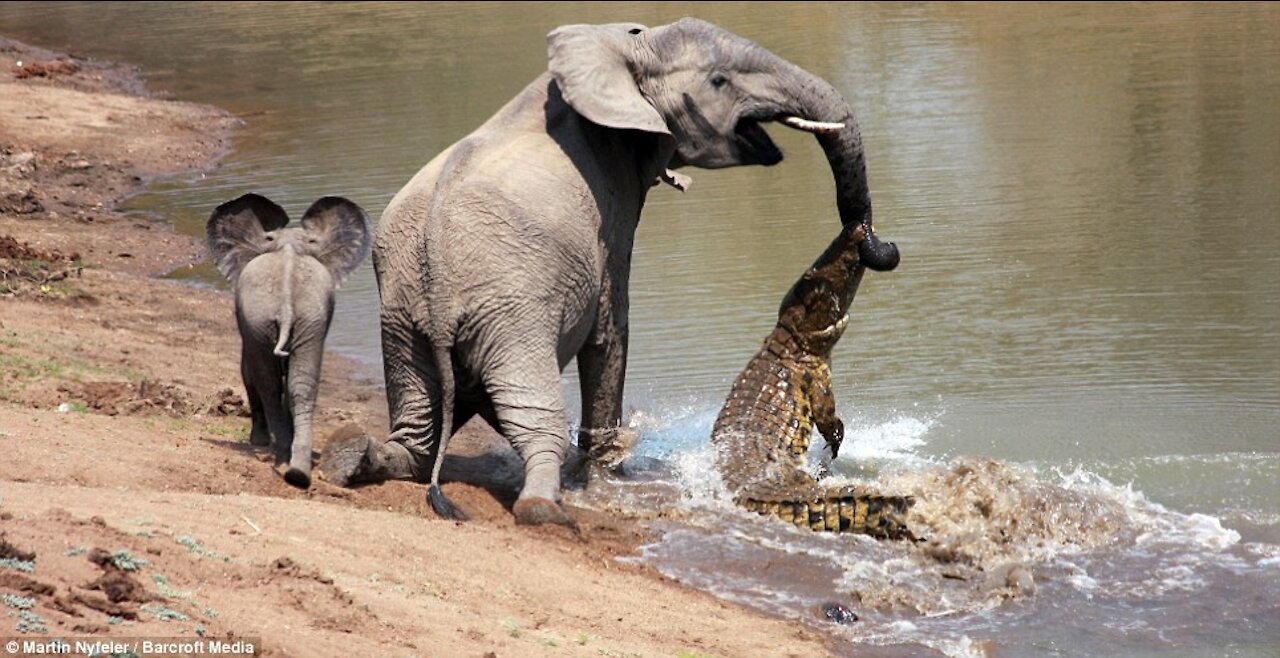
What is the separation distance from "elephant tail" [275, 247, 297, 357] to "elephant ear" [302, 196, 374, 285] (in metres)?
0.42

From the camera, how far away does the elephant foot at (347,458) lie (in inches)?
360

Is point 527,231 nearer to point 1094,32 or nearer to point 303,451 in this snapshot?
point 303,451

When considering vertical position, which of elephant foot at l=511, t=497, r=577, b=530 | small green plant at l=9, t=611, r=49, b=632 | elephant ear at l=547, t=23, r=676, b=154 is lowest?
elephant foot at l=511, t=497, r=577, b=530

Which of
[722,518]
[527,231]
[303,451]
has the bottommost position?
[722,518]

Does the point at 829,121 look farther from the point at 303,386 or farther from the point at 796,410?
the point at 303,386

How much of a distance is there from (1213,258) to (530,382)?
8.00m

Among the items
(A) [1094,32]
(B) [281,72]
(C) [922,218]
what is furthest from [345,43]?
(C) [922,218]

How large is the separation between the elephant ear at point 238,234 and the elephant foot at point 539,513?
6.31ft

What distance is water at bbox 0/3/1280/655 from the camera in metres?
8.94

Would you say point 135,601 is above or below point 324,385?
above

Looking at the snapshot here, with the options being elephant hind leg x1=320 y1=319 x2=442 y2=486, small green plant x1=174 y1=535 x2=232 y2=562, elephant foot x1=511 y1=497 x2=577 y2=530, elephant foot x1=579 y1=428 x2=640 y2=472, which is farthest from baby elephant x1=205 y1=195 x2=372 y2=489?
small green plant x1=174 y1=535 x2=232 y2=562

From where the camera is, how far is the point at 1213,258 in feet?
49.7

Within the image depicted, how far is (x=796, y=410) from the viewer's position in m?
10.7

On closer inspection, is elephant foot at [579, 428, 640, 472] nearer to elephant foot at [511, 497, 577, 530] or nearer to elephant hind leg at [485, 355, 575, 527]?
elephant hind leg at [485, 355, 575, 527]
